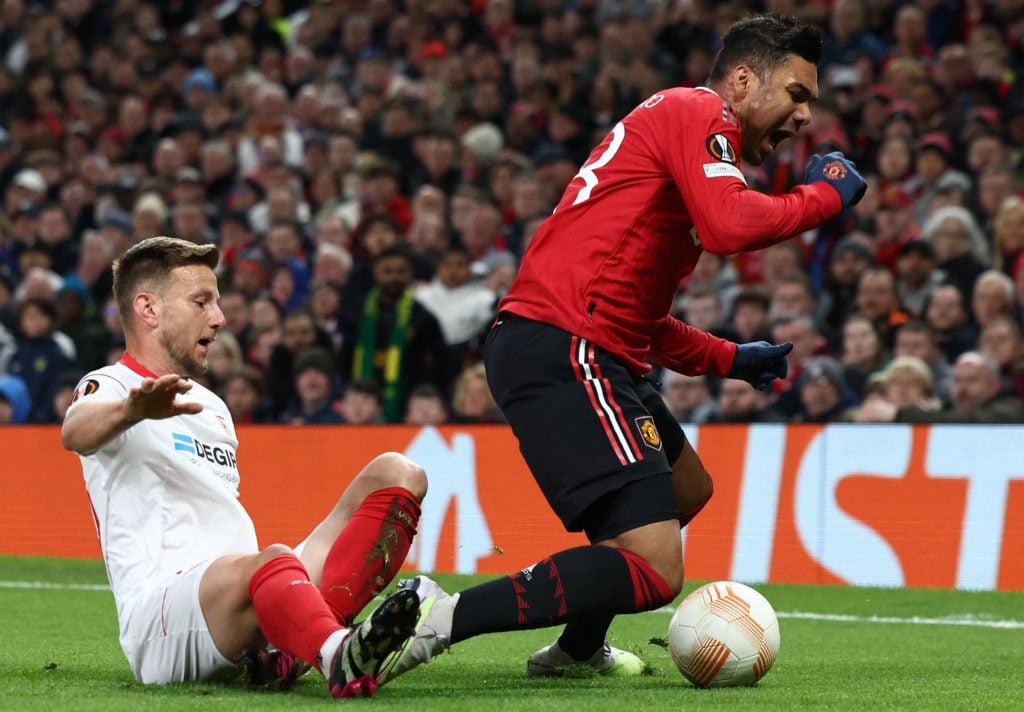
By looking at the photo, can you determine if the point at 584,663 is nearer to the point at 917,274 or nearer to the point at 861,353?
the point at 861,353

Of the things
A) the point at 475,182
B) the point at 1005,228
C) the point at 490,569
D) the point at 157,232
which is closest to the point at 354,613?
the point at 490,569

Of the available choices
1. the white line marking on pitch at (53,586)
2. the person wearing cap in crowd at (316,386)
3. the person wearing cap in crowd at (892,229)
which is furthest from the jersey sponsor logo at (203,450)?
the person wearing cap in crowd at (892,229)

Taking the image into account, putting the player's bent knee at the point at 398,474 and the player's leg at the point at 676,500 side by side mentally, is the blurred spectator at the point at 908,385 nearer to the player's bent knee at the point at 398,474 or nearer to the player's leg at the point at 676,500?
the player's leg at the point at 676,500

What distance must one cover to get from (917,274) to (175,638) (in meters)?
7.35

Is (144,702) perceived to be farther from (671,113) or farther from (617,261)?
(671,113)

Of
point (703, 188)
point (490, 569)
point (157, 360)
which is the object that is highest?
point (703, 188)

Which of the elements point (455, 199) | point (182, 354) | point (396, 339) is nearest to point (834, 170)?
point (182, 354)

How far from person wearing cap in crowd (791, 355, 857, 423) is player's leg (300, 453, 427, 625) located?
560 centimetres

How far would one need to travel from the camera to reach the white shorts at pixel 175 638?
4.43m

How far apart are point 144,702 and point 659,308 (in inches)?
77.6

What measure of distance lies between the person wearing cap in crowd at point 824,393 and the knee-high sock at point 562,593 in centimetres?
565

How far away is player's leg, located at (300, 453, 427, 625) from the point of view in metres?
4.91

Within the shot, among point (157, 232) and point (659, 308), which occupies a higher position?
point (659, 308)

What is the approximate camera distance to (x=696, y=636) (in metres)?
4.95
